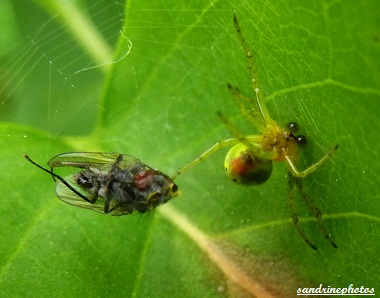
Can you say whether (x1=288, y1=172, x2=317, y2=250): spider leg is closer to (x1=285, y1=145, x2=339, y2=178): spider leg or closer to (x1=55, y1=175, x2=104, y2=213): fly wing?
(x1=285, y1=145, x2=339, y2=178): spider leg

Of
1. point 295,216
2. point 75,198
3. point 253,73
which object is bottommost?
point 295,216

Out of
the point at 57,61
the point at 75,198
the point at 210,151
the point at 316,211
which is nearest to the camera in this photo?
the point at 316,211

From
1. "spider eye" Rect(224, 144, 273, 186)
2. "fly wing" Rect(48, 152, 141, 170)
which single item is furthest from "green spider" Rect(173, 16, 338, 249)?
"fly wing" Rect(48, 152, 141, 170)

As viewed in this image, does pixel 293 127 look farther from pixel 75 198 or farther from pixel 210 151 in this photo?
pixel 75 198

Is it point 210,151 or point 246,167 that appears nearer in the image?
point 246,167

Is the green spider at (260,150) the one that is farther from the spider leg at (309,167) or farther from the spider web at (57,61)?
the spider web at (57,61)

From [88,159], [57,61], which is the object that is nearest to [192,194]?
[88,159]

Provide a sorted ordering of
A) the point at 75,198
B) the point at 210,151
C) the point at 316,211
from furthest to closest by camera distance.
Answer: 1. the point at 210,151
2. the point at 75,198
3. the point at 316,211
